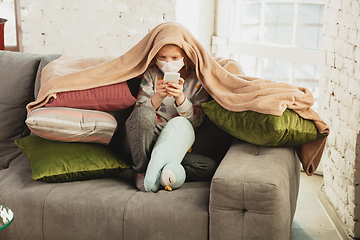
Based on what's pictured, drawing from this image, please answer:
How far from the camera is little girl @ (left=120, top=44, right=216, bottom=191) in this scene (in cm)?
142

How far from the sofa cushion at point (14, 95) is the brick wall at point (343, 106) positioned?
157cm

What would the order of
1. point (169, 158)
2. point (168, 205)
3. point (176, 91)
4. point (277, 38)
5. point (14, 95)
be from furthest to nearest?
point (277, 38), point (14, 95), point (176, 91), point (169, 158), point (168, 205)

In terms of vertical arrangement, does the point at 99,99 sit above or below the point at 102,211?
above

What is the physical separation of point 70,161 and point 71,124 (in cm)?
15

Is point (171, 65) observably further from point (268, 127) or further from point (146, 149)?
point (268, 127)

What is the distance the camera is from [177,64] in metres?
1.63

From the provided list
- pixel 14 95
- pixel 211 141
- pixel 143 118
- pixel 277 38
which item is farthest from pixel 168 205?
pixel 277 38

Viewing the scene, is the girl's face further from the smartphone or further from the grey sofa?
the grey sofa

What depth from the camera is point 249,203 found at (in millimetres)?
1131

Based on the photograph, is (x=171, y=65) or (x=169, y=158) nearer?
(x=169, y=158)

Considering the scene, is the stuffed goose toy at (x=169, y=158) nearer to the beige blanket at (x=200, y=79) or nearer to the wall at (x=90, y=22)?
the beige blanket at (x=200, y=79)

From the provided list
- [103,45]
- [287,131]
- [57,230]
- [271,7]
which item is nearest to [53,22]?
[103,45]

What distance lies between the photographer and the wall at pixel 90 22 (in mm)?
2662

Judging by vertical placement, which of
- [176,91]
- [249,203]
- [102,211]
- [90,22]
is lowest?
[102,211]
